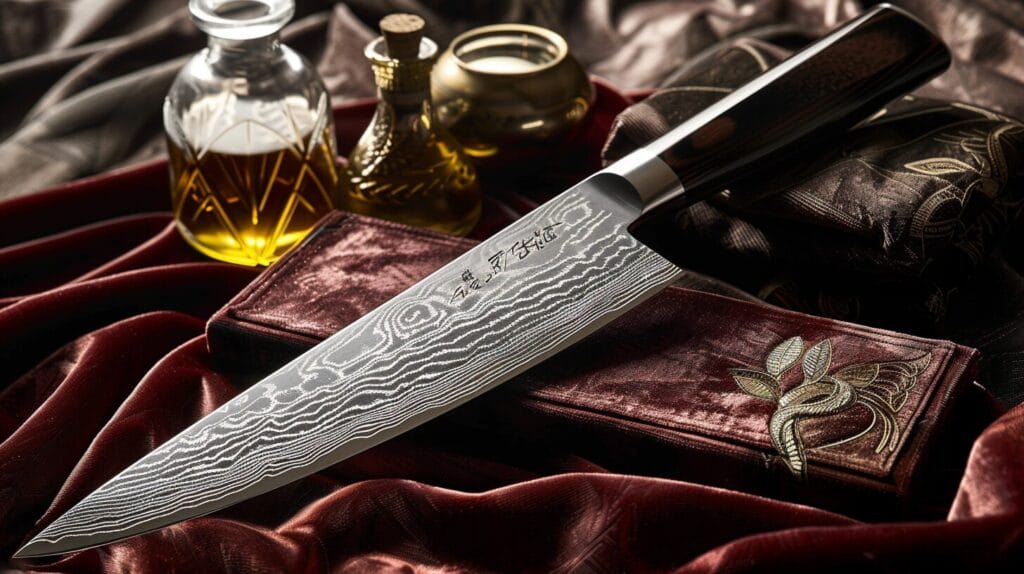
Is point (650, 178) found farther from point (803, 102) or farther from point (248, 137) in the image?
point (248, 137)

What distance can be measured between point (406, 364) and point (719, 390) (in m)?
0.27

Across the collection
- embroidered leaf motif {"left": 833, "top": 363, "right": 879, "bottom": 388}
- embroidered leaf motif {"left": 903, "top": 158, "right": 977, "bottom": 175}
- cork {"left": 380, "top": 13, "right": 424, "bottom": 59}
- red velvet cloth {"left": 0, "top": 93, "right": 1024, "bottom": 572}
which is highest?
cork {"left": 380, "top": 13, "right": 424, "bottom": 59}

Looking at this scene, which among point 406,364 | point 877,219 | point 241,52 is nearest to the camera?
point 406,364

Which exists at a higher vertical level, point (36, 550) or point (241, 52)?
point (241, 52)

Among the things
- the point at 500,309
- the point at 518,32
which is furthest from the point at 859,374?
the point at 518,32

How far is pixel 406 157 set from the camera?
1.24 meters

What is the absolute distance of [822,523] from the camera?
87cm

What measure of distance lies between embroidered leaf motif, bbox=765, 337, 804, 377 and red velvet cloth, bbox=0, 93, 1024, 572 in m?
0.13

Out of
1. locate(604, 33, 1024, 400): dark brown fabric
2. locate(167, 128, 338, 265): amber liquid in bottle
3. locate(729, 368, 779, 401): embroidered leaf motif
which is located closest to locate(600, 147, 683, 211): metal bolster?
locate(604, 33, 1024, 400): dark brown fabric

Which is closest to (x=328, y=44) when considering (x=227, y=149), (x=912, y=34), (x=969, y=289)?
(x=227, y=149)

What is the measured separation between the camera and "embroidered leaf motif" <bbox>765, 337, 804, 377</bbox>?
978mm

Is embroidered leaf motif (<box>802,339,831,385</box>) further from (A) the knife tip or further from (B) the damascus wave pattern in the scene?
(A) the knife tip

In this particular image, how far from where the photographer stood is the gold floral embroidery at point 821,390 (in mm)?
904

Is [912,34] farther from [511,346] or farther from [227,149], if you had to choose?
[227,149]
